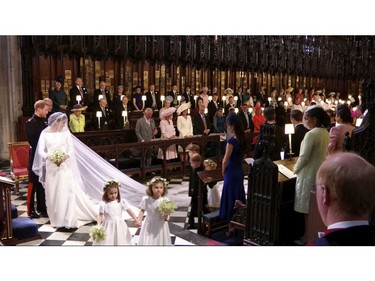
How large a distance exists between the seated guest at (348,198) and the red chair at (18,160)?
6.81 m

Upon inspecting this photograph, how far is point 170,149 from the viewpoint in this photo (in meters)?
8.91

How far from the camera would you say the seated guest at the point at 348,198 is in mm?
1829

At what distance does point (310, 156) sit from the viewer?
452cm

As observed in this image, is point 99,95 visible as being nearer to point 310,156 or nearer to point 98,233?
point 98,233

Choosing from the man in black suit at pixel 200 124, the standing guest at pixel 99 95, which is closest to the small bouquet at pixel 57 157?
the man in black suit at pixel 200 124

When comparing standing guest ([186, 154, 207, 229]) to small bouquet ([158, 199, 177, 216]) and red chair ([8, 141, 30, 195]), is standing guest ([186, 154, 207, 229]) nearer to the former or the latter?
small bouquet ([158, 199, 177, 216])

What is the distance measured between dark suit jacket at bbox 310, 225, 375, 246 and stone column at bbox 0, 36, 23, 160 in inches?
374

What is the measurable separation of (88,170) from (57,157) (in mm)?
993

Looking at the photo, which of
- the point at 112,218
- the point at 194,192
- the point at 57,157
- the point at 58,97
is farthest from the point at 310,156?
the point at 58,97

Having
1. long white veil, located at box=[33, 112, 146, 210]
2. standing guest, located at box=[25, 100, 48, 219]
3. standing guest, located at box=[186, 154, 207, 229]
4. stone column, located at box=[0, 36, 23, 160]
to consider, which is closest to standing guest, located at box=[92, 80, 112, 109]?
stone column, located at box=[0, 36, 23, 160]

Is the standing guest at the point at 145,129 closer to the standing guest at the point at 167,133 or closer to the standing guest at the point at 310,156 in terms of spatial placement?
the standing guest at the point at 167,133

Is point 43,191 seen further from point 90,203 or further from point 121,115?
point 121,115

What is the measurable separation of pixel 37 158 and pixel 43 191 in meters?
0.65

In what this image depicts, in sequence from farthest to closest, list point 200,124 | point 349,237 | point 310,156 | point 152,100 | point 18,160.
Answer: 1. point 152,100
2. point 200,124
3. point 18,160
4. point 310,156
5. point 349,237
